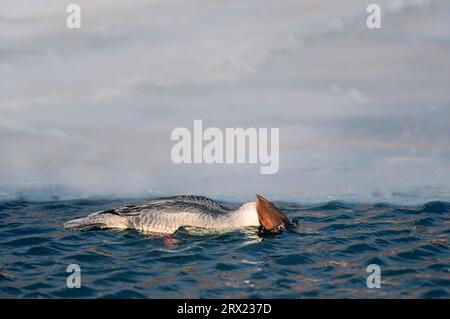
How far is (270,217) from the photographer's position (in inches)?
452

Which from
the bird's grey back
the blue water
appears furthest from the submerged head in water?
the bird's grey back

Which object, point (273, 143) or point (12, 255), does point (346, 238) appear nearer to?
point (273, 143)

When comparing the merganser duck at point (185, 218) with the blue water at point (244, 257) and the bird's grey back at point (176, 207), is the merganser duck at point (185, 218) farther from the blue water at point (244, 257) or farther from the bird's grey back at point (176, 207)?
the blue water at point (244, 257)

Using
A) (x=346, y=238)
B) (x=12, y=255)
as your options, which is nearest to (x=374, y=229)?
(x=346, y=238)

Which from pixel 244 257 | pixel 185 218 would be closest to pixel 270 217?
pixel 185 218

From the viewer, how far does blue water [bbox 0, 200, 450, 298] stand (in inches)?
337

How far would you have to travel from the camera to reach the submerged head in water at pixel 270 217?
1145cm

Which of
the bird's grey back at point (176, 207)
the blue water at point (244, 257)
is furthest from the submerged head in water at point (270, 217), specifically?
the bird's grey back at point (176, 207)

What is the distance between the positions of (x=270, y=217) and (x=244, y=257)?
1544 millimetres

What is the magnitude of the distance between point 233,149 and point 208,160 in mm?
552

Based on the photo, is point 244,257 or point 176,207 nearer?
point 244,257

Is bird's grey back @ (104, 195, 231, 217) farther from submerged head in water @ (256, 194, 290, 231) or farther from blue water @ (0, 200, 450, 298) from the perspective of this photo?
submerged head in water @ (256, 194, 290, 231)

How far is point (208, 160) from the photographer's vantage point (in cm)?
1444

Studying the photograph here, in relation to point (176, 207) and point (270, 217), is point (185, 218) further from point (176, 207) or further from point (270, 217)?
point (270, 217)
